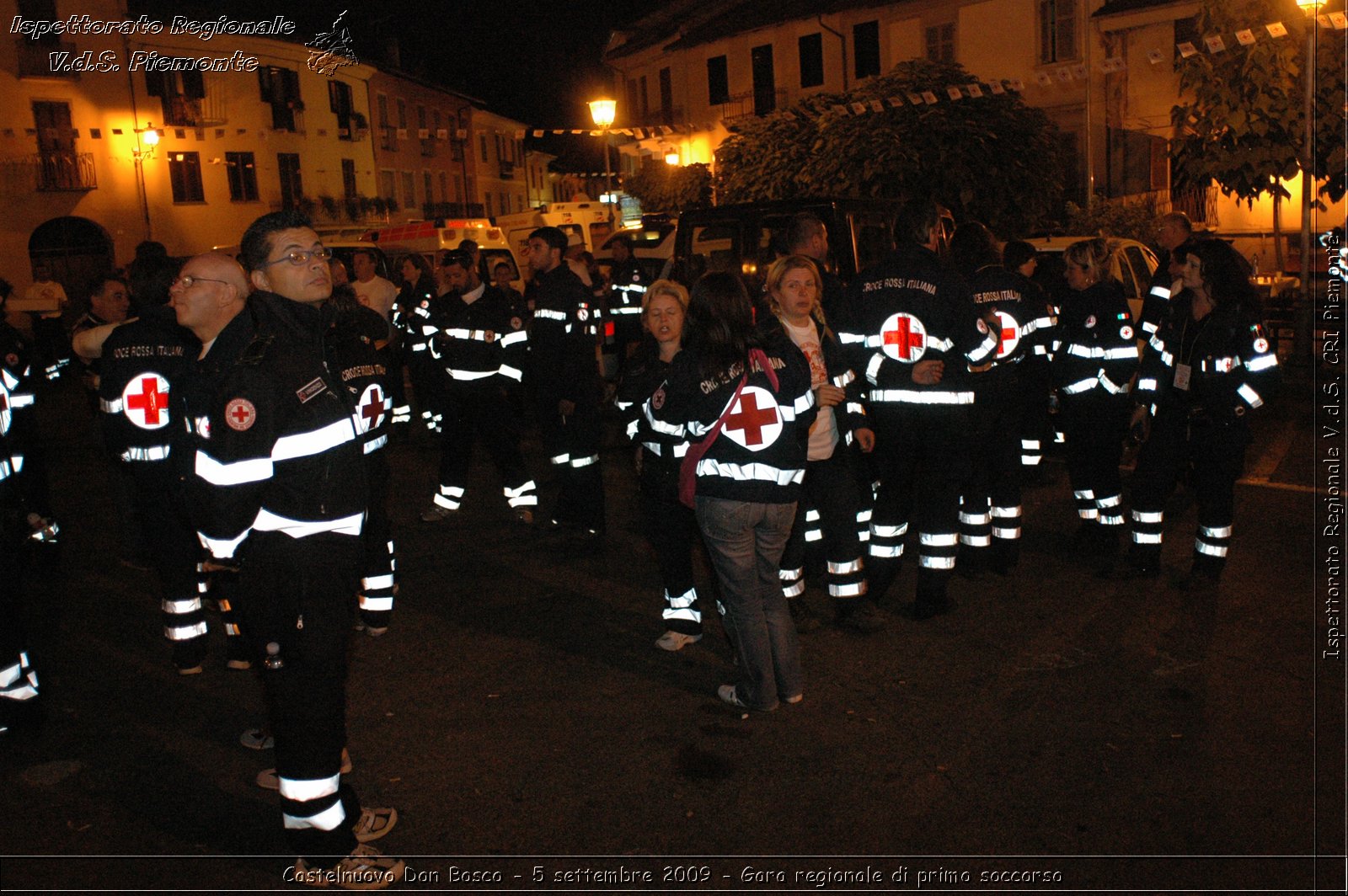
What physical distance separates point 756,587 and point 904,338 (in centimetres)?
174

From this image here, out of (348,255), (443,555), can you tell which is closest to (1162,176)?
(348,255)

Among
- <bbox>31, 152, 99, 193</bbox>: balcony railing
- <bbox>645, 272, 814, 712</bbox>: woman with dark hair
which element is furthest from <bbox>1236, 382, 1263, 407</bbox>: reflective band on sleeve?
<bbox>31, 152, 99, 193</bbox>: balcony railing

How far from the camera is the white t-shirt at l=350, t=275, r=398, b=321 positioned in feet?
34.3

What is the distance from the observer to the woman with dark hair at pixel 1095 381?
665cm

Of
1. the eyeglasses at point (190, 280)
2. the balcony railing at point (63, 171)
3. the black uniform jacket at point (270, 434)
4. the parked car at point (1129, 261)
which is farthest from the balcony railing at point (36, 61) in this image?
the black uniform jacket at point (270, 434)

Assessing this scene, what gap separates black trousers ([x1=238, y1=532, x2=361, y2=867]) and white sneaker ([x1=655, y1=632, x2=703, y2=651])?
2.23 metres

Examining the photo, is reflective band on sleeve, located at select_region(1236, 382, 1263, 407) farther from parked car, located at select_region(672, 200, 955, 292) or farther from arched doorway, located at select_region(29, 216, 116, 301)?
arched doorway, located at select_region(29, 216, 116, 301)

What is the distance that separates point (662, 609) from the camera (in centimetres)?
610

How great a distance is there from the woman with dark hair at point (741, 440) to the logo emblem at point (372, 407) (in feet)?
5.02

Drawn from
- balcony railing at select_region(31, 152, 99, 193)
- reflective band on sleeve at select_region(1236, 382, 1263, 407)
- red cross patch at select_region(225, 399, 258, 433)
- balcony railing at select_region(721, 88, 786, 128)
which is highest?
balcony railing at select_region(721, 88, 786, 128)

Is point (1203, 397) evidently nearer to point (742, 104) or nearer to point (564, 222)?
point (564, 222)

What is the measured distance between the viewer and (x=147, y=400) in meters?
5.44

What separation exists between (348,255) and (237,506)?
13.6 metres

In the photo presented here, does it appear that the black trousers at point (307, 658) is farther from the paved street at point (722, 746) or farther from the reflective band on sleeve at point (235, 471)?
the paved street at point (722, 746)
